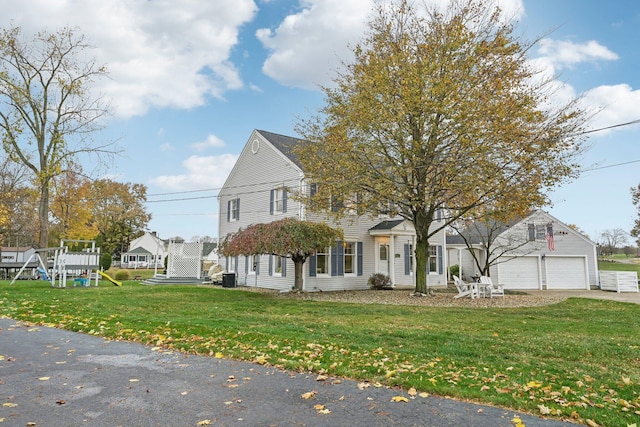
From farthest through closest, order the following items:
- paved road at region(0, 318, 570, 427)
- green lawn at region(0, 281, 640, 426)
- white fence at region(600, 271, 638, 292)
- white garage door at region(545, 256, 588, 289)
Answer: white garage door at region(545, 256, 588, 289) → white fence at region(600, 271, 638, 292) → green lawn at region(0, 281, 640, 426) → paved road at region(0, 318, 570, 427)

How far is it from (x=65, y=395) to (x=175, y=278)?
20201 mm

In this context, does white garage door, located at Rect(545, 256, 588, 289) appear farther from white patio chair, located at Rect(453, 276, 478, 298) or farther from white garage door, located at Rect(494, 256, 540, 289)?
white patio chair, located at Rect(453, 276, 478, 298)

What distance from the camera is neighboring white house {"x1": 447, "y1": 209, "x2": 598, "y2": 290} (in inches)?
1030

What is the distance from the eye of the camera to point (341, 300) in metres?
15.4

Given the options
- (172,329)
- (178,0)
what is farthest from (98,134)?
(172,329)

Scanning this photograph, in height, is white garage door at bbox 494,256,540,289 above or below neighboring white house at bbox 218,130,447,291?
below

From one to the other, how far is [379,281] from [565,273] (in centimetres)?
1397

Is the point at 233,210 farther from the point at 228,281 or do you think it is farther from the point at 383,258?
the point at 383,258

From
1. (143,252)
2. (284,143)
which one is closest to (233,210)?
(284,143)

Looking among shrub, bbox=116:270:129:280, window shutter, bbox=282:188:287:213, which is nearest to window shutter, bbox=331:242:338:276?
window shutter, bbox=282:188:287:213

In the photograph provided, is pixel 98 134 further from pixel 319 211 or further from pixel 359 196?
pixel 359 196

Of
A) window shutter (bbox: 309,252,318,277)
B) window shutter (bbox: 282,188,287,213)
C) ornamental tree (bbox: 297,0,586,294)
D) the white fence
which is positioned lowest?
the white fence

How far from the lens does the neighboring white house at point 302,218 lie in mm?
19469

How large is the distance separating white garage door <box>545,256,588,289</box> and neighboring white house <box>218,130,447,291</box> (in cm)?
768
